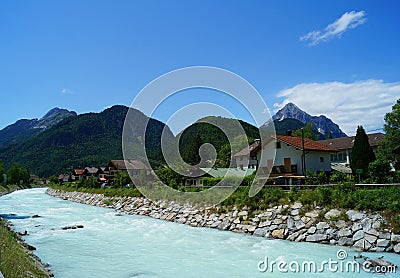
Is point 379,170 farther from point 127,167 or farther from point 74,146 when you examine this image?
point 74,146

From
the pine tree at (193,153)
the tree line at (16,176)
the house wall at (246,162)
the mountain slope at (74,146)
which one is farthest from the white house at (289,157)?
the mountain slope at (74,146)

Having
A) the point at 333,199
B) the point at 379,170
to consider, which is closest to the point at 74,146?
the point at 379,170

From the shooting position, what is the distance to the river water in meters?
10.3

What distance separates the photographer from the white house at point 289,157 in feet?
95.2

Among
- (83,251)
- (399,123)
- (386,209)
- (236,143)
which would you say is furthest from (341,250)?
(236,143)

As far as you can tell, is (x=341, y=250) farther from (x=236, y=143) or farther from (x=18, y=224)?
→ (x=236, y=143)

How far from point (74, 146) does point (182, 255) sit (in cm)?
13702

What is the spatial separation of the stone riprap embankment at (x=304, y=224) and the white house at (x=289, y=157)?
34.3 ft

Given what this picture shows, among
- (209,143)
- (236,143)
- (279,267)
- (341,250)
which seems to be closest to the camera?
(279,267)

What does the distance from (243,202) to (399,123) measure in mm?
26044

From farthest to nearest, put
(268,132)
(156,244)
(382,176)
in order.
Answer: (268,132), (382,176), (156,244)

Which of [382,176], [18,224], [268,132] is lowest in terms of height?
[18,224]

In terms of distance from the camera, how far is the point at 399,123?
35.6 metres

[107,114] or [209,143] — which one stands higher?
[107,114]
